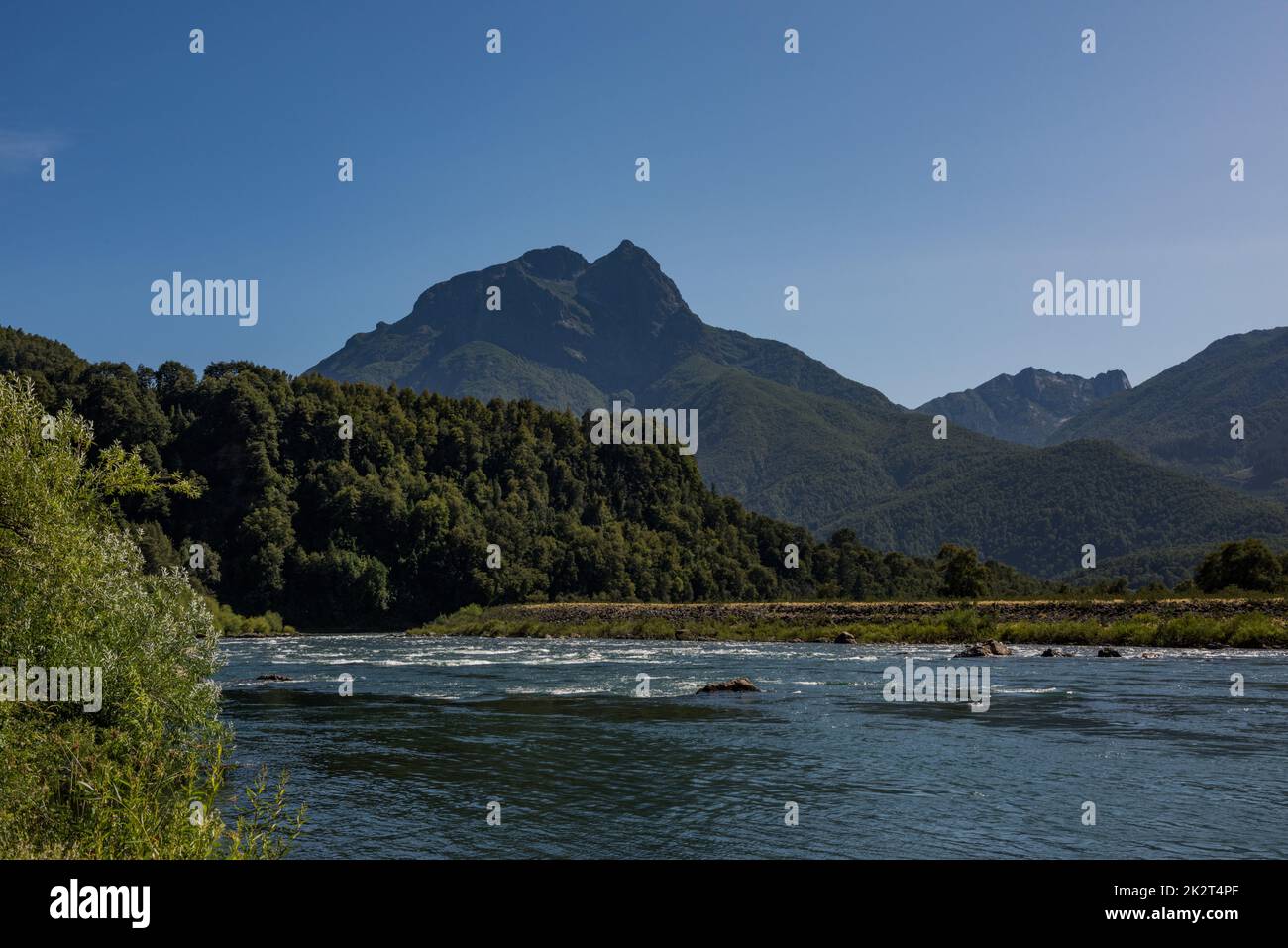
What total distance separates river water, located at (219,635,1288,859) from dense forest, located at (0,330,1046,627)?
99.2 metres

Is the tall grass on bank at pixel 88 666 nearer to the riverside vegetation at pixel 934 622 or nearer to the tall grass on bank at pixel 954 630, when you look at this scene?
the tall grass on bank at pixel 954 630

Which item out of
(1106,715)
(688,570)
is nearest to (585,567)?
(688,570)

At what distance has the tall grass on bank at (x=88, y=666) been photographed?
50.9ft

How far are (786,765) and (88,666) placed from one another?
1930 cm

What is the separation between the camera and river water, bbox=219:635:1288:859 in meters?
22.1

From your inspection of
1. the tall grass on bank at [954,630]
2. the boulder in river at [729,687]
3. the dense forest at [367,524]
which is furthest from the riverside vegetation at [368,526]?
the boulder in river at [729,687]

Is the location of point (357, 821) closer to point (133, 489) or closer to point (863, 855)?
point (133, 489)

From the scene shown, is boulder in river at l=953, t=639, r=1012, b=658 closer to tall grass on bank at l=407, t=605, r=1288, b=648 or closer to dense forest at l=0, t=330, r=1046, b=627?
tall grass on bank at l=407, t=605, r=1288, b=648

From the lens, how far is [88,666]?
814 inches

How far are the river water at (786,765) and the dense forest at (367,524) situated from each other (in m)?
99.2

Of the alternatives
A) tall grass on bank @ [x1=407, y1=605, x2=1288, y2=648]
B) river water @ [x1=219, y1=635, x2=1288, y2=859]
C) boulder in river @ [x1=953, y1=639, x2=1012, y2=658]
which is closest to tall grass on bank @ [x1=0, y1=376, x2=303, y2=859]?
river water @ [x1=219, y1=635, x2=1288, y2=859]

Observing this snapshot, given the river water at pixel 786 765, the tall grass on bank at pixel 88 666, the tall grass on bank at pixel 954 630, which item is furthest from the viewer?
the tall grass on bank at pixel 954 630

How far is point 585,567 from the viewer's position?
17075cm
